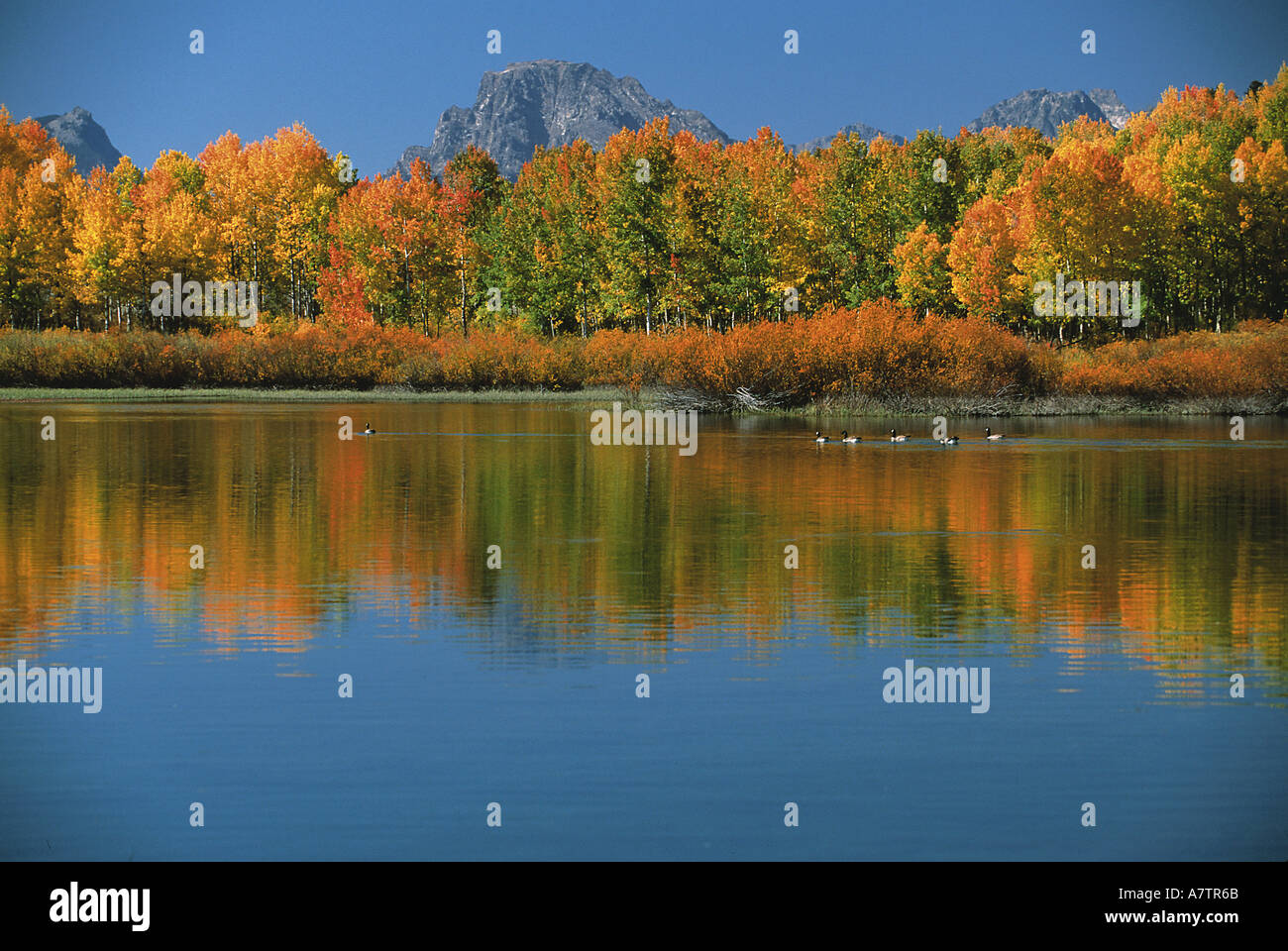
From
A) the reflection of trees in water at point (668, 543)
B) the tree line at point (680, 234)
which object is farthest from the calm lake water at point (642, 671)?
the tree line at point (680, 234)

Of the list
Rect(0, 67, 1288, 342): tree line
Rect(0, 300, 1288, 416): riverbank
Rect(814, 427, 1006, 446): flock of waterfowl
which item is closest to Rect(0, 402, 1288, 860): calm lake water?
Rect(814, 427, 1006, 446): flock of waterfowl

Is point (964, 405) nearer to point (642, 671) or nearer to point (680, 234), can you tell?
point (680, 234)

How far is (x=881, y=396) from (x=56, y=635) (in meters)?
49.2

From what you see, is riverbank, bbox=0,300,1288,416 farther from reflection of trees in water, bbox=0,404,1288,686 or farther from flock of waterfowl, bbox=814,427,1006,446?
reflection of trees in water, bbox=0,404,1288,686

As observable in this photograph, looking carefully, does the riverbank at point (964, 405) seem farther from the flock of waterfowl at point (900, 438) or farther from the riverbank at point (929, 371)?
the flock of waterfowl at point (900, 438)

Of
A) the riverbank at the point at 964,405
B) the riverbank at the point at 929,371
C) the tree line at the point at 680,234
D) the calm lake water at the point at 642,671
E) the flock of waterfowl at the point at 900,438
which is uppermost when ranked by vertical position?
the tree line at the point at 680,234

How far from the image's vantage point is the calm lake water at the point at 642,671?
10.3 m

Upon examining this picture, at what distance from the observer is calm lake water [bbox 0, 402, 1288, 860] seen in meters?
10.3

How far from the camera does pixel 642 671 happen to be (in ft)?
47.0

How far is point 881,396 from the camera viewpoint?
203ft

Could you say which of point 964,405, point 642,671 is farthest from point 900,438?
point 642,671

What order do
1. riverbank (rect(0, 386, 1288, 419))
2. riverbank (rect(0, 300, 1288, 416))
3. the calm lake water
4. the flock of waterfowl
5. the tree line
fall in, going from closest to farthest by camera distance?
the calm lake water < the flock of waterfowl < riverbank (rect(0, 300, 1288, 416)) < riverbank (rect(0, 386, 1288, 419)) < the tree line
